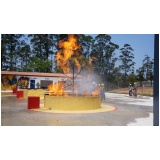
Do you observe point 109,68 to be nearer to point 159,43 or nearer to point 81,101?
point 81,101

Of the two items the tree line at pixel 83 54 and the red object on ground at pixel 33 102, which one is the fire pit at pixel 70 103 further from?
the tree line at pixel 83 54

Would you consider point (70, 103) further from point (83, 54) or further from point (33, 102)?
point (83, 54)

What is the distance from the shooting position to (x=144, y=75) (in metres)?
35.7

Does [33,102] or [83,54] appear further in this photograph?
[83,54]

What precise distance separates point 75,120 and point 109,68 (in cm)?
1968

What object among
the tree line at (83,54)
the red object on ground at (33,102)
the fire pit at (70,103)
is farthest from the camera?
the tree line at (83,54)

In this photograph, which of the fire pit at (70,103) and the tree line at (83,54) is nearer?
the fire pit at (70,103)

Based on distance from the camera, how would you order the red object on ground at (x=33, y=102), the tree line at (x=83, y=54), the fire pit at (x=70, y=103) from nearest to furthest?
the fire pit at (x=70, y=103), the red object on ground at (x=33, y=102), the tree line at (x=83, y=54)

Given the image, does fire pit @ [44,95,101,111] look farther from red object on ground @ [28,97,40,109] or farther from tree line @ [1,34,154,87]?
tree line @ [1,34,154,87]

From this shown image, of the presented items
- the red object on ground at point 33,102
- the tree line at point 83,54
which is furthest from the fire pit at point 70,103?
the tree line at point 83,54

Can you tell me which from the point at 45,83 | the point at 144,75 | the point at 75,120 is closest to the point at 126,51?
the point at 144,75

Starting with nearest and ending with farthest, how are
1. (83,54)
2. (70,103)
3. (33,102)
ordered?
(70,103) < (33,102) < (83,54)

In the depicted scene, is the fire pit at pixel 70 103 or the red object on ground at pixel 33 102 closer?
the fire pit at pixel 70 103

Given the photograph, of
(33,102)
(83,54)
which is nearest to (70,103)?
(33,102)
